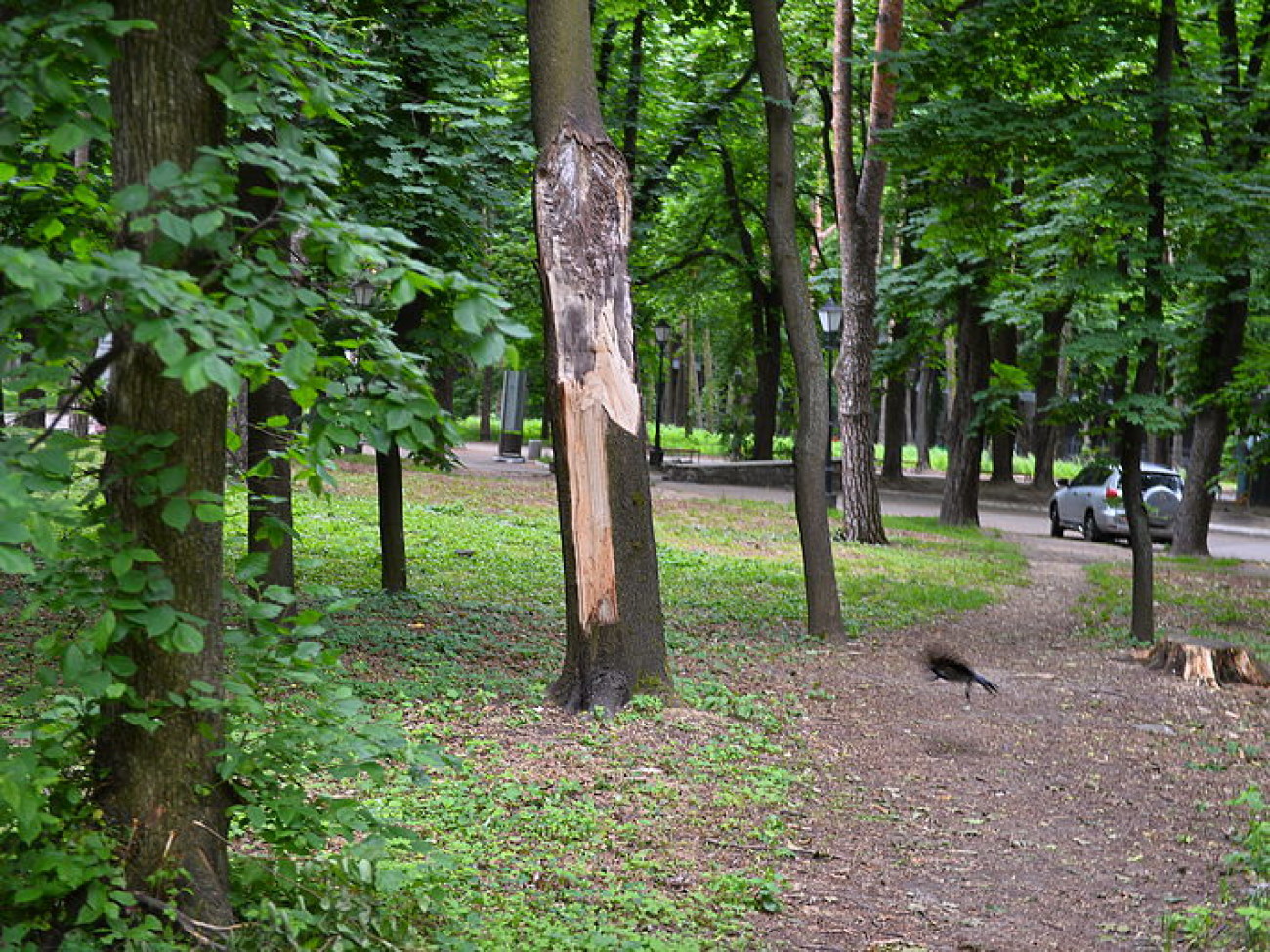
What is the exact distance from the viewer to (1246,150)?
12.1m

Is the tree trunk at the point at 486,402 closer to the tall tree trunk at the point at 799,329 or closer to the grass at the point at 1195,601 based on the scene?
the grass at the point at 1195,601

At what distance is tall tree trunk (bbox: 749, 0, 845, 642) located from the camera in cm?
1077

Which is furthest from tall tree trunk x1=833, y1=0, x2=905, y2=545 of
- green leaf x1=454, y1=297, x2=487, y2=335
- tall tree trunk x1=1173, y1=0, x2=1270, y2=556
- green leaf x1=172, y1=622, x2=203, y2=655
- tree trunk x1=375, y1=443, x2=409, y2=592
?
green leaf x1=172, y1=622, x2=203, y2=655

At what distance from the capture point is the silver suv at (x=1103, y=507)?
82.8 feet

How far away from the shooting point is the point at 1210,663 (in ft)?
34.5

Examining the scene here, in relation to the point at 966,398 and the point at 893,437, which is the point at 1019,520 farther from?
the point at 966,398

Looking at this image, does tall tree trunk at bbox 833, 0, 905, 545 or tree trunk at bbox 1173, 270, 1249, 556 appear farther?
tall tree trunk at bbox 833, 0, 905, 545

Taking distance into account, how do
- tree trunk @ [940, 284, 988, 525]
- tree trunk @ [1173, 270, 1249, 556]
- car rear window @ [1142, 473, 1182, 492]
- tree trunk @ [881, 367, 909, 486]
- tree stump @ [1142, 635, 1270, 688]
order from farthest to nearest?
tree trunk @ [881, 367, 909, 486], car rear window @ [1142, 473, 1182, 492], tree trunk @ [940, 284, 988, 525], tree trunk @ [1173, 270, 1249, 556], tree stump @ [1142, 635, 1270, 688]

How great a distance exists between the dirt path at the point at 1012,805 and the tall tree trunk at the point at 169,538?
2357mm

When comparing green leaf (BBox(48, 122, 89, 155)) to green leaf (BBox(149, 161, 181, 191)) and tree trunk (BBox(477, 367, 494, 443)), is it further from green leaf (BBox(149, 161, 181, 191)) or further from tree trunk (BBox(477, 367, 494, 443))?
tree trunk (BBox(477, 367, 494, 443))

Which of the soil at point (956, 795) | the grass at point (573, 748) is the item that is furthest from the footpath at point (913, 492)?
the soil at point (956, 795)

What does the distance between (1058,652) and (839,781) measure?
5469mm

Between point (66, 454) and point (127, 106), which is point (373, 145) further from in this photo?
point (66, 454)

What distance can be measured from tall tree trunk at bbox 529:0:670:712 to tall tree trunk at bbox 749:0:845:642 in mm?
3172
